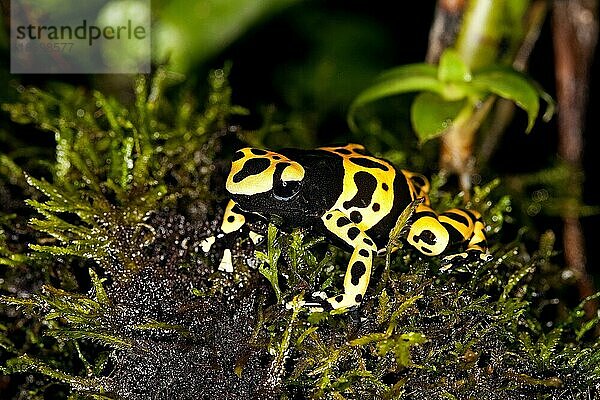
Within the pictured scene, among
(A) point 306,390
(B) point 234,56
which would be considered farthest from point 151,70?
(A) point 306,390

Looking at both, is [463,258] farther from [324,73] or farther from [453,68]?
[324,73]

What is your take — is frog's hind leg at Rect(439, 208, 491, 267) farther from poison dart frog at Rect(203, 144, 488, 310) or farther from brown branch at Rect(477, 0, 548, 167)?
brown branch at Rect(477, 0, 548, 167)

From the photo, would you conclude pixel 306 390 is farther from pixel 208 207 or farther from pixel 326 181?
pixel 208 207

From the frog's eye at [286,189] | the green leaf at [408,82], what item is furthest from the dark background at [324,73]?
the frog's eye at [286,189]

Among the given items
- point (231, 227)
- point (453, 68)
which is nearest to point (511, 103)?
point (453, 68)

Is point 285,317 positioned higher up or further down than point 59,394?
higher up

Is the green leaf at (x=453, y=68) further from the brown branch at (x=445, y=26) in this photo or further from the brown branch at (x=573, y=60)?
the brown branch at (x=573, y=60)

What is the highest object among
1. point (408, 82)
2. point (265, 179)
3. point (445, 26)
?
point (445, 26)

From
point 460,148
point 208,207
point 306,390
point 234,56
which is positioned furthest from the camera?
point 234,56
